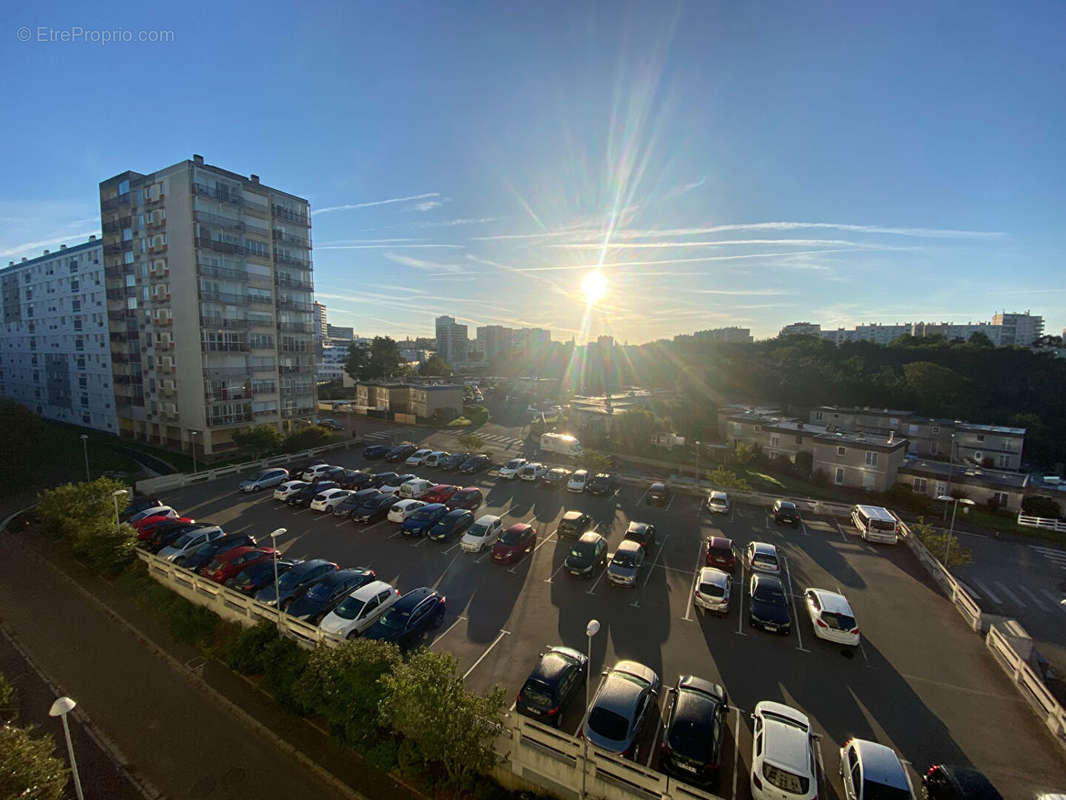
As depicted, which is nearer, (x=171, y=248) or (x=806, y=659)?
(x=806, y=659)

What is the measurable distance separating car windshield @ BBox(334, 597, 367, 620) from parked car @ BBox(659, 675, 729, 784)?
1031 centimetres

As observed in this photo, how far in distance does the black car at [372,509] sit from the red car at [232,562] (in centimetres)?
627

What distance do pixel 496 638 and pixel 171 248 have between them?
49508 millimetres

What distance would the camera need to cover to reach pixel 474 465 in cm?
3769

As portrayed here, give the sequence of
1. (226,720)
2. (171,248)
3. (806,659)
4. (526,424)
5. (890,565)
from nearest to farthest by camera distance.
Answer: (226,720)
(806,659)
(890,565)
(171,248)
(526,424)

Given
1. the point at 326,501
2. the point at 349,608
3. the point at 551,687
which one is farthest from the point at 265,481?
the point at 551,687

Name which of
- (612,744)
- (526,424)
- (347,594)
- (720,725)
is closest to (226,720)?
(347,594)

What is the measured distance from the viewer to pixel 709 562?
20.5 metres

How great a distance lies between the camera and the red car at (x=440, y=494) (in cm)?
2960

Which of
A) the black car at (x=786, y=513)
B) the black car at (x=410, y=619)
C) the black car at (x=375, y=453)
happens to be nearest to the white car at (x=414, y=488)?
the black car at (x=375, y=453)

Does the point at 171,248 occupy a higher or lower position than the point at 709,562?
higher

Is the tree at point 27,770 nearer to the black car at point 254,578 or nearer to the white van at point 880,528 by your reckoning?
the black car at point 254,578

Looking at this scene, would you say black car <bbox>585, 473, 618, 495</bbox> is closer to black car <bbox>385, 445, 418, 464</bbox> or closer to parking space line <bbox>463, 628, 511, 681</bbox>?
parking space line <bbox>463, 628, 511, 681</bbox>

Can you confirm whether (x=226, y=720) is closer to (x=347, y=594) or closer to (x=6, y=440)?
(x=347, y=594)
